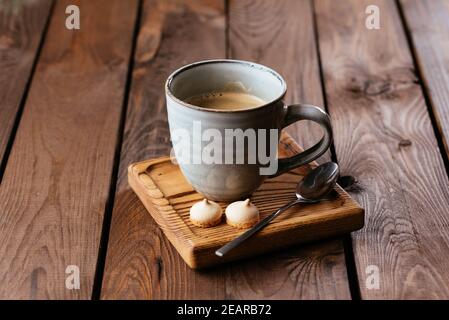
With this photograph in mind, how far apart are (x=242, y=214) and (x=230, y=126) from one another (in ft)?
0.31

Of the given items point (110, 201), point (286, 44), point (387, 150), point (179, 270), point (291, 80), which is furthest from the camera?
point (286, 44)

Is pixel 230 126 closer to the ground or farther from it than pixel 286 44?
farther from it

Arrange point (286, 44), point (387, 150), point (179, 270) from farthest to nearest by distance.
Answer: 1. point (286, 44)
2. point (387, 150)
3. point (179, 270)

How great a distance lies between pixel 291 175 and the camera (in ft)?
3.05

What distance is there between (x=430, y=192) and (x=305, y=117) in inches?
7.7

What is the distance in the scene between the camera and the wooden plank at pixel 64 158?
81 centimetres

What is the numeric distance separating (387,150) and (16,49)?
657 millimetres

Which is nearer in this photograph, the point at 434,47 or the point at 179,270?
the point at 179,270

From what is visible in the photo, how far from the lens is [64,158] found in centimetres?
102

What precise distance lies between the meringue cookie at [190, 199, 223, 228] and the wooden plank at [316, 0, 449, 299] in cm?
15

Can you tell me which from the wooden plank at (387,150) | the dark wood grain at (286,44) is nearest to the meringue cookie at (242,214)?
the wooden plank at (387,150)

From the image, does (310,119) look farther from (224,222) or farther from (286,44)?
(286,44)

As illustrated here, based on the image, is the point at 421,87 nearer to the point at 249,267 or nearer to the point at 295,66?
the point at 295,66

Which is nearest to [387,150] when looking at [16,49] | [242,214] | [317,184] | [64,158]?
[317,184]
